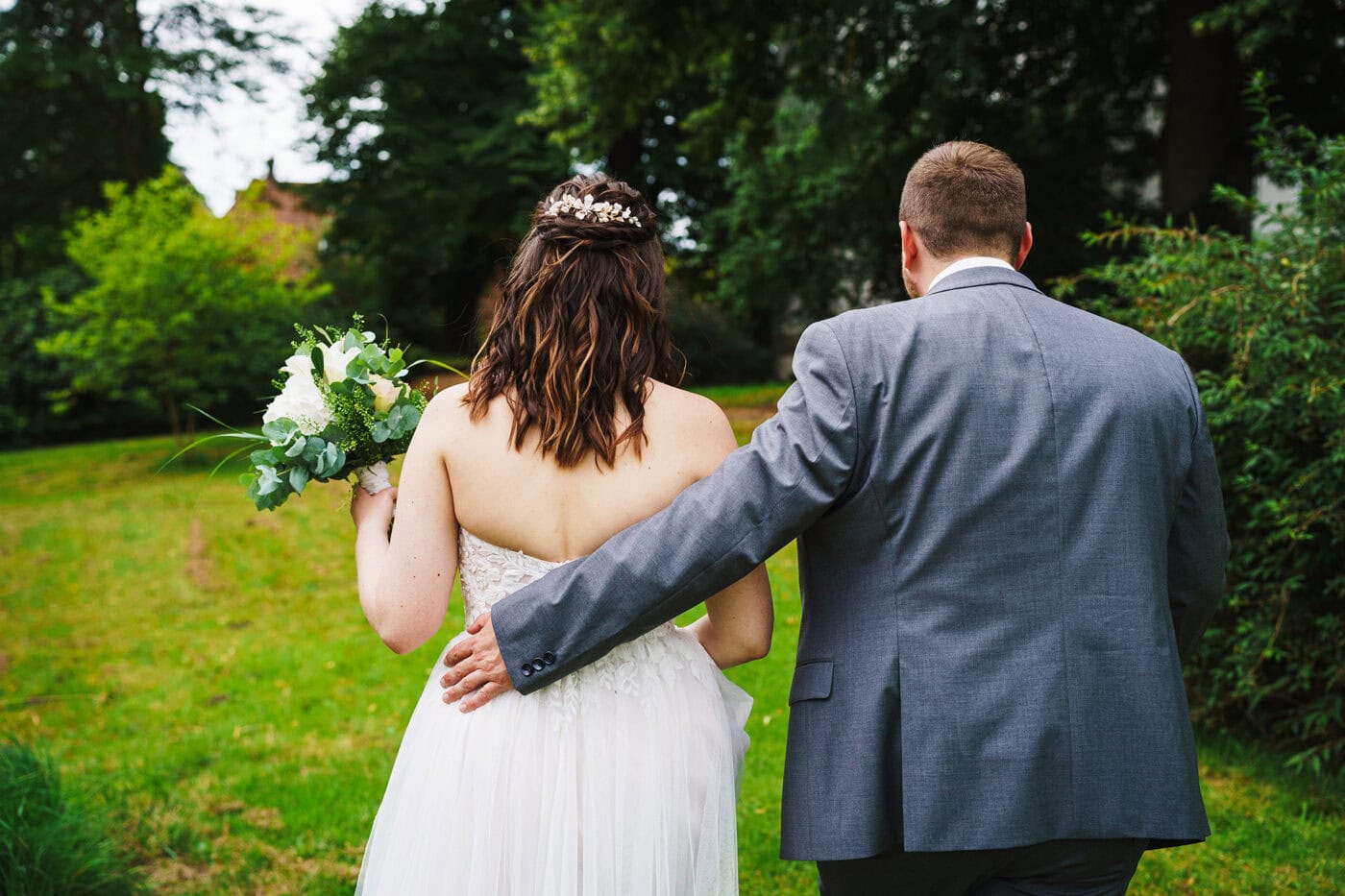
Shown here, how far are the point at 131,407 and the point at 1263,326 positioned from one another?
25252mm

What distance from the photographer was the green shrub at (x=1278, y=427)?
4.33 meters

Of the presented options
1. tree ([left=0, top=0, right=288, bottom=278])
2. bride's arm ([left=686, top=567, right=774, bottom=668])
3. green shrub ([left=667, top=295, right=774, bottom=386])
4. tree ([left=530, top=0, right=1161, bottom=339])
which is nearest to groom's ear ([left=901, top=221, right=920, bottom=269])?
bride's arm ([left=686, top=567, right=774, bottom=668])

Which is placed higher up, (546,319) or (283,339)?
(546,319)

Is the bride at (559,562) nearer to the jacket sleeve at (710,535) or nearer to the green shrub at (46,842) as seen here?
the jacket sleeve at (710,535)

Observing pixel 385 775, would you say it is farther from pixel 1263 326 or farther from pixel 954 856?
pixel 1263 326

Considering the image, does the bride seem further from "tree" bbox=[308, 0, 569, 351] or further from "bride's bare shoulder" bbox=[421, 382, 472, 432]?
"tree" bbox=[308, 0, 569, 351]

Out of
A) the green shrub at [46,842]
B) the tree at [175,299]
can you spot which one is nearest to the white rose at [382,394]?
the green shrub at [46,842]

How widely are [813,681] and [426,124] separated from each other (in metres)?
21.1

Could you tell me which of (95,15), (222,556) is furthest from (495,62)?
(222,556)

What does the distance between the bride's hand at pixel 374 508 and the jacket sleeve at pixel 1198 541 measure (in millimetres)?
1741

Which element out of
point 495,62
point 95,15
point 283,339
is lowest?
point 283,339

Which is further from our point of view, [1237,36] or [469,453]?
[1237,36]

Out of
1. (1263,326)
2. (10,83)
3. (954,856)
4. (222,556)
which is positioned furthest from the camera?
(10,83)

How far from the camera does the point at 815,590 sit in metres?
2.20
